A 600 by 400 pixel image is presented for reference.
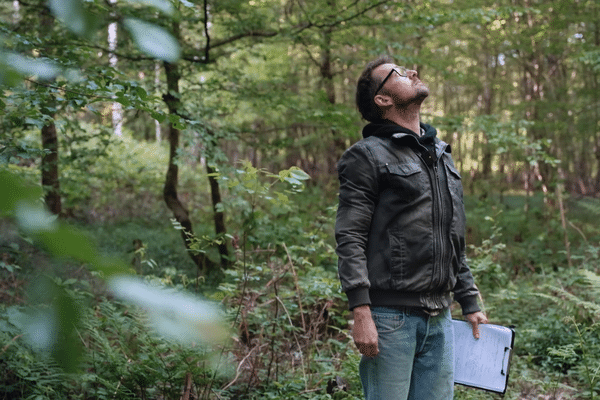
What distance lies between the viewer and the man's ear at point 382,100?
2.62 metres

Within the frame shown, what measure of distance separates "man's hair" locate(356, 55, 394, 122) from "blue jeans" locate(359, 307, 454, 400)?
104 cm

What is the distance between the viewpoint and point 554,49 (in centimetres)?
1052

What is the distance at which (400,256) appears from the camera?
233cm

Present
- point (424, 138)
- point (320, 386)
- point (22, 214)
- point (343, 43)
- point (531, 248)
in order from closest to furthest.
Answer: point (22, 214), point (424, 138), point (320, 386), point (343, 43), point (531, 248)

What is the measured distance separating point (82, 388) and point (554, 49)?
10.7 m

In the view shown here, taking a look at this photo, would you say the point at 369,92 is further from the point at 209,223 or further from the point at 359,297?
the point at 209,223

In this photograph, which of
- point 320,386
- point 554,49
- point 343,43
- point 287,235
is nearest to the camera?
point 320,386

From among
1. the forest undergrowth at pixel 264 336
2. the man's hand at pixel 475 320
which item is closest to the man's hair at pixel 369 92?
the forest undergrowth at pixel 264 336

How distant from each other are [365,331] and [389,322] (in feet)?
0.51

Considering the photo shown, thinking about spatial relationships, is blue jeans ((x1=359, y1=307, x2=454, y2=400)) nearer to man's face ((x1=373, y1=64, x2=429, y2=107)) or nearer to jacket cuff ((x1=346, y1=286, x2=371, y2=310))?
jacket cuff ((x1=346, y1=286, x2=371, y2=310))

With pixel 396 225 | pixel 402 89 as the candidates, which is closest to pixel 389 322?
pixel 396 225

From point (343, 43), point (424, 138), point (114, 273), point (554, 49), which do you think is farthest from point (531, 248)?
point (114, 273)

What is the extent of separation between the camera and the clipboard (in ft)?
8.71

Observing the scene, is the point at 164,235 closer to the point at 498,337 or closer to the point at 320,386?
the point at 320,386
